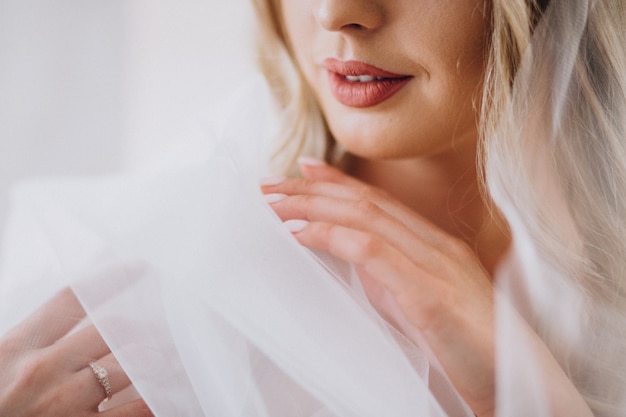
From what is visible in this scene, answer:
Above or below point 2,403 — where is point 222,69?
above

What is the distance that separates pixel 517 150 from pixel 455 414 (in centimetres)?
30

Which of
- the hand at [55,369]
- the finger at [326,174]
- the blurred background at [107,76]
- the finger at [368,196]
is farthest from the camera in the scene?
the blurred background at [107,76]

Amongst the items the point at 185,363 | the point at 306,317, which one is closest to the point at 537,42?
the point at 306,317

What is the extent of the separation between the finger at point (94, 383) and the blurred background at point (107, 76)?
57 cm

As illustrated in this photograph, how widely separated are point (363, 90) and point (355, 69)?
3 cm

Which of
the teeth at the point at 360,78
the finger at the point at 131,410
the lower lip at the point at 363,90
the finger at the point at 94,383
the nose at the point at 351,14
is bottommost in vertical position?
the finger at the point at 131,410

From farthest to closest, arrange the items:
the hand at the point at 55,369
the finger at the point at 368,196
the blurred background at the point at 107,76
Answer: the blurred background at the point at 107,76
the finger at the point at 368,196
the hand at the point at 55,369

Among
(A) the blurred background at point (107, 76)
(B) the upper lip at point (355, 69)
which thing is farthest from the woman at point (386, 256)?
(A) the blurred background at point (107, 76)

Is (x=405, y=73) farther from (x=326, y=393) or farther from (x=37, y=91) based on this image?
(x=37, y=91)

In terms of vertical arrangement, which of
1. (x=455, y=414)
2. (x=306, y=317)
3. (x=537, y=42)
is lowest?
(x=455, y=414)

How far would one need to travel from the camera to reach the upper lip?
74cm

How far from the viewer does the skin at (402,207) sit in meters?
0.65

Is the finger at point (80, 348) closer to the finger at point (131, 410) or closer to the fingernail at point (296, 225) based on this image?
the finger at point (131, 410)

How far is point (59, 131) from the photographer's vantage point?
1.26 m
